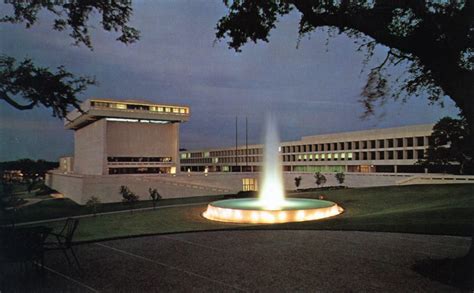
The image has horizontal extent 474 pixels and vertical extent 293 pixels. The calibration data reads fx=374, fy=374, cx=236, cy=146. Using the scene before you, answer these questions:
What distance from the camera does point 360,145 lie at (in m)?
66.1

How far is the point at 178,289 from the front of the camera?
20.7 ft

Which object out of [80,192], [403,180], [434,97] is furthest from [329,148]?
[434,97]

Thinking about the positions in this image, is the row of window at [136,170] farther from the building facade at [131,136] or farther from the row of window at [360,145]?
the row of window at [360,145]

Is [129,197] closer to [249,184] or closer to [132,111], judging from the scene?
[249,184]

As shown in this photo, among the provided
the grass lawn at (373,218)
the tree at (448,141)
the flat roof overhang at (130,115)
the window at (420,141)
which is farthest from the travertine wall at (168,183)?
the grass lawn at (373,218)

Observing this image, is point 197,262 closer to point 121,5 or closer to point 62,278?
point 62,278

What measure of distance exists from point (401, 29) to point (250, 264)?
6208 millimetres

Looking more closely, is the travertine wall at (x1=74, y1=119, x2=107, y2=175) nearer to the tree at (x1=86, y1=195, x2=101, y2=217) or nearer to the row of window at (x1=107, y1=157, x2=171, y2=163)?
the row of window at (x1=107, y1=157, x2=171, y2=163)

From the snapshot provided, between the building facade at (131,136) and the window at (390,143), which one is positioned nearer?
the building facade at (131,136)

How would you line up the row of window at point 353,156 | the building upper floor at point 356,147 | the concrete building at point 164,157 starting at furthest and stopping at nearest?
1. the row of window at point 353,156
2. the building upper floor at point 356,147
3. the concrete building at point 164,157

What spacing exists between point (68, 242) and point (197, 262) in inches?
109

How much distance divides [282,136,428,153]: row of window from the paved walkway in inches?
1898

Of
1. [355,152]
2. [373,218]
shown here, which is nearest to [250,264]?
[373,218]

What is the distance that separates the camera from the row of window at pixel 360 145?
55.1m
